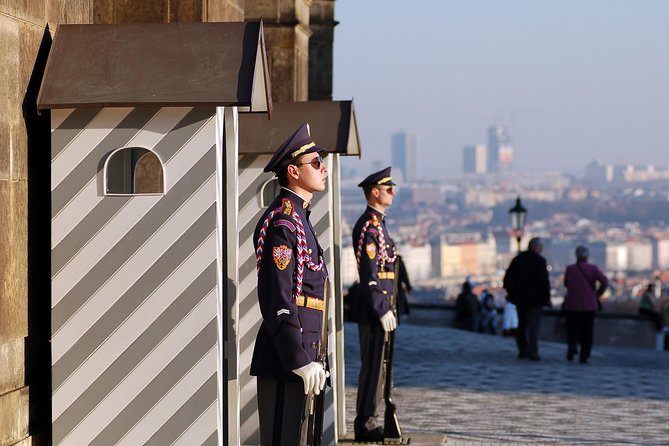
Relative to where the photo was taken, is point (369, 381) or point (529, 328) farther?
point (529, 328)

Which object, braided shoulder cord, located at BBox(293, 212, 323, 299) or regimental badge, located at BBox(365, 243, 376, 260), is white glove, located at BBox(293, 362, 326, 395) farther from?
regimental badge, located at BBox(365, 243, 376, 260)

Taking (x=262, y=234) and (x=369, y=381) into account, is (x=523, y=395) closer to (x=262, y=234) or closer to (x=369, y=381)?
(x=369, y=381)

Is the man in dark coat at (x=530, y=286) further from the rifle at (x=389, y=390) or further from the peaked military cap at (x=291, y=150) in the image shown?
the peaked military cap at (x=291, y=150)

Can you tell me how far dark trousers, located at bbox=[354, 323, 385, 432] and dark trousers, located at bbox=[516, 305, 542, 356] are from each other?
351 inches

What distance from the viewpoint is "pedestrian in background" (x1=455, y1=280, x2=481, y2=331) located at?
31516 mm

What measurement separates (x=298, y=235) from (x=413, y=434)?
477 cm

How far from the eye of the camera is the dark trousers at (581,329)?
63.4 ft

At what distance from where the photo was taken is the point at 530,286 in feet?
63.2

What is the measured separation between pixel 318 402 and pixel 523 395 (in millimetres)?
8242

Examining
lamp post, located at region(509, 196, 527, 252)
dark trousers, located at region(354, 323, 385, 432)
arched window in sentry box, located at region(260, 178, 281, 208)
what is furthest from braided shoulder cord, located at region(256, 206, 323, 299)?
lamp post, located at region(509, 196, 527, 252)

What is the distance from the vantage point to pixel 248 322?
1014cm

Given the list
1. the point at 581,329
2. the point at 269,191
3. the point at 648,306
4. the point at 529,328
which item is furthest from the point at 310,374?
the point at 648,306

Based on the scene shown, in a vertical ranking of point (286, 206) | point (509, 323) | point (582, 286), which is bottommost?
point (509, 323)

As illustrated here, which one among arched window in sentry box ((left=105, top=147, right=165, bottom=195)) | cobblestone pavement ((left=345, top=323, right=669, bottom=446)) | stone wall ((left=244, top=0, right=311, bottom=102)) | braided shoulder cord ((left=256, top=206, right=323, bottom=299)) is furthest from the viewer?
stone wall ((left=244, top=0, right=311, bottom=102))
